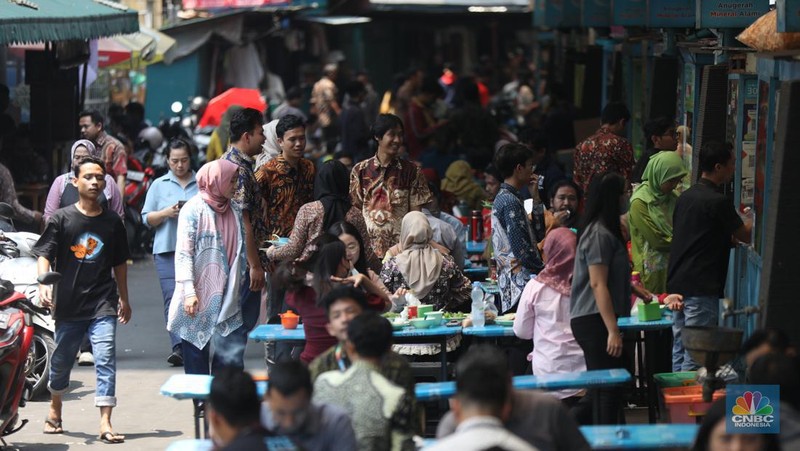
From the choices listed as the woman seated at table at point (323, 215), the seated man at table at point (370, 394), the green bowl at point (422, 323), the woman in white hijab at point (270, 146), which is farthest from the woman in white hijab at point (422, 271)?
the seated man at table at point (370, 394)

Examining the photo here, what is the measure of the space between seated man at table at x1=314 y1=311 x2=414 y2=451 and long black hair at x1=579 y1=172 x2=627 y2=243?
7.12 ft

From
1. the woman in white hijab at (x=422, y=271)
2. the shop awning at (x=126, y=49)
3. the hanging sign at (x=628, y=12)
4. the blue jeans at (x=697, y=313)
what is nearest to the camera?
the blue jeans at (x=697, y=313)

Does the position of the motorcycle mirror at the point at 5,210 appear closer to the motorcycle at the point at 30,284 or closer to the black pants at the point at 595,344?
the motorcycle at the point at 30,284

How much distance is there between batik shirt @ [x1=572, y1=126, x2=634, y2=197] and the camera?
45.5 feet

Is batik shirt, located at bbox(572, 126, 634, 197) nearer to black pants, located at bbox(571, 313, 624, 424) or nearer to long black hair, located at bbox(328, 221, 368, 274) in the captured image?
long black hair, located at bbox(328, 221, 368, 274)

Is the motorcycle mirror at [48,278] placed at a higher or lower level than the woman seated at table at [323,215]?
lower

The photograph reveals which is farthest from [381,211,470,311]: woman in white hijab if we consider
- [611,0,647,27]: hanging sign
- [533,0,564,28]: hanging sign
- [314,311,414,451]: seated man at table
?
[533,0,564,28]: hanging sign

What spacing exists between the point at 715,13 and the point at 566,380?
4.56m

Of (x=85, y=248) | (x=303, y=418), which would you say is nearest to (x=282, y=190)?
(x=85, y=248)

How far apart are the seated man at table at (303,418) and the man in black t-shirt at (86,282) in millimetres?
3859

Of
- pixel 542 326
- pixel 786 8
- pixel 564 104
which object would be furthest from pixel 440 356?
pixel 564 104

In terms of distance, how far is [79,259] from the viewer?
948 cm

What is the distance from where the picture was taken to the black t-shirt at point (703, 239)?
30.0ft

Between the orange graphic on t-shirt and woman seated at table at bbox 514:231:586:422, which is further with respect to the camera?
the orange graphic on t-shirt
